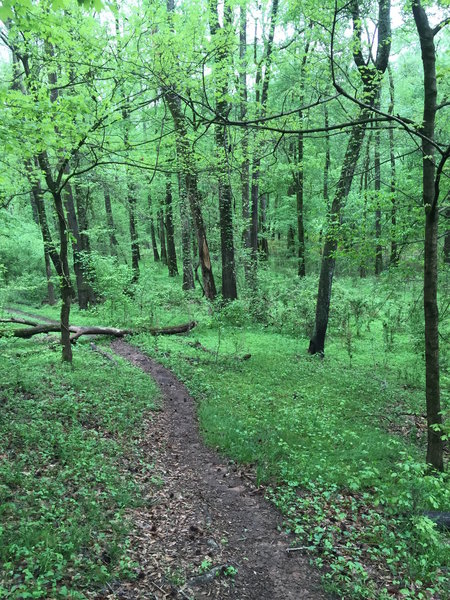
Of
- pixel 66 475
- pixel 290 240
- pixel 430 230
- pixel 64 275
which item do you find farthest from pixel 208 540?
pixel 290 240

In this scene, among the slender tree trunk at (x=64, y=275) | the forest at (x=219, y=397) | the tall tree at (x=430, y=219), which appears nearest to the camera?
the forest at (x=219, y=397)

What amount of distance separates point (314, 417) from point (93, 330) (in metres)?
8.80

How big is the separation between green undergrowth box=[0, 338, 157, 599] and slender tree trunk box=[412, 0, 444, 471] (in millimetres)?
4422

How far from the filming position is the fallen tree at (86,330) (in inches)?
482

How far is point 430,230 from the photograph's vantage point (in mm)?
5047

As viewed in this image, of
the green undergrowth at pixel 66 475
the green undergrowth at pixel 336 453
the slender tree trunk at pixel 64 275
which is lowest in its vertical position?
the green undergrowth at pixel 336 453

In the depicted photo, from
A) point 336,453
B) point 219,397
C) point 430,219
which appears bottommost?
point 336,453

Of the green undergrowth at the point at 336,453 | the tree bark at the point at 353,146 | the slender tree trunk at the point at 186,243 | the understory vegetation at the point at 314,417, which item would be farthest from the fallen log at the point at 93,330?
the tree bark at the point at 353,146

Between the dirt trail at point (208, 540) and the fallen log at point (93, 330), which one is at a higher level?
the fallen log at point (93, 330)

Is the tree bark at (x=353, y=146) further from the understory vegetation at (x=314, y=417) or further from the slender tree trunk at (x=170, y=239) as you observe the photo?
the slender tree trunk at (x=170, y=239)

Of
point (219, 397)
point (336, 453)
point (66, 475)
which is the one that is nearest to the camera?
point (66, 475)

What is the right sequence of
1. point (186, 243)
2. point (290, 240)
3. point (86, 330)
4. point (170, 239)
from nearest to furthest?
point (86, 330), point (186, 243), point (170, 239), point (290, 240)

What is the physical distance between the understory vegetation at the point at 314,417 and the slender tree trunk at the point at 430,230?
742 mm

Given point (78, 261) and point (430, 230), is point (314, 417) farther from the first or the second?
point (78, 261)
